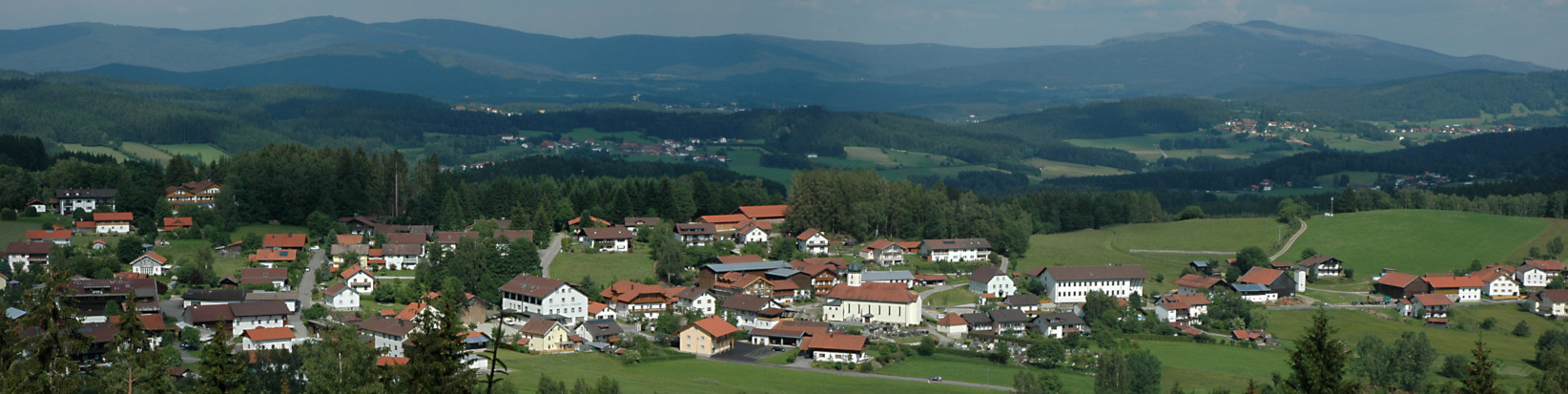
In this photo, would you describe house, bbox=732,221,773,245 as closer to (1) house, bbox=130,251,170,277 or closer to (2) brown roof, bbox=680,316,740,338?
(2) brown roof, bbox=680,316,740,338

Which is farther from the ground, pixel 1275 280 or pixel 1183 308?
pixel 1275 280

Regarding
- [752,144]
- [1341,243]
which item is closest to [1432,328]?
[1341,243]

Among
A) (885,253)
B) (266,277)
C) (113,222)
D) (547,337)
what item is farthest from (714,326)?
(113,222)

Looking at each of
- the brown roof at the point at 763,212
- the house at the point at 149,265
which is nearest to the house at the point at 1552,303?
the brown roof at the point at 763,212

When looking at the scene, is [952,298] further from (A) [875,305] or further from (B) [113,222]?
(B) [113,222]

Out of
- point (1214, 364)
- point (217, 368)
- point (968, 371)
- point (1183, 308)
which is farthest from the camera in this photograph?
point (1183, 308)

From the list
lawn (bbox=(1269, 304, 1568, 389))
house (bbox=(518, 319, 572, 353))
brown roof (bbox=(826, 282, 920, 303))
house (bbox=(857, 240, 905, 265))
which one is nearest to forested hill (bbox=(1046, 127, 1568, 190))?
house (bbox=(857, 240, 905, 265))

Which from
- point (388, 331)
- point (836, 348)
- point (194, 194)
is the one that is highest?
point (194, 194)

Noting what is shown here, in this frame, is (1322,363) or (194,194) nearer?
(1322,363)
